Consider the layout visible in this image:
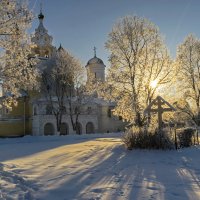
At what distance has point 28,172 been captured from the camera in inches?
369

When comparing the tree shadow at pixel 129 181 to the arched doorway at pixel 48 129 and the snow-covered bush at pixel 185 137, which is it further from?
the arched doorway at pixel 48 129

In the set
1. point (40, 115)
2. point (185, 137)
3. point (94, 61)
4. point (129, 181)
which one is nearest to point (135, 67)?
point (185, 137)

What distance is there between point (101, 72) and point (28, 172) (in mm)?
41634

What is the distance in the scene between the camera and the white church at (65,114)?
38844 mm

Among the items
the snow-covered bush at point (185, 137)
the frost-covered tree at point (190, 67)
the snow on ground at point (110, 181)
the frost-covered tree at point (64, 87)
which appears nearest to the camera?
the snow on ground at point (110, 181)

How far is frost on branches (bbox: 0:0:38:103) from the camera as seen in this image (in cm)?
1190

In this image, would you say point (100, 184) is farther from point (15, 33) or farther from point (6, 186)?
point (15, 33)

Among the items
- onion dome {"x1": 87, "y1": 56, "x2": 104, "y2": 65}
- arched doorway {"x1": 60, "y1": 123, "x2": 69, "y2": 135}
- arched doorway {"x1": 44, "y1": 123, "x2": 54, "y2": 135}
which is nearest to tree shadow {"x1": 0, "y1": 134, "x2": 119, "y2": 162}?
arched doorway {"x1": 44, "y1": 123, "x2": 54, "y2": 135}

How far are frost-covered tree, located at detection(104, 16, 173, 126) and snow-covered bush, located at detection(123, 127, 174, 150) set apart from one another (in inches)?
273

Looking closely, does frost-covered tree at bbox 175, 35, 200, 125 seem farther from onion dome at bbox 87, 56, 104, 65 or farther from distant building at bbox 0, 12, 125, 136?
onion dome at bbox 87, 56, 104, 65

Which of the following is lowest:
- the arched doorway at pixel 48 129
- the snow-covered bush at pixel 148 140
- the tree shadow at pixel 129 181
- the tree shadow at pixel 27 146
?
the tree shadow at pixel 129 181

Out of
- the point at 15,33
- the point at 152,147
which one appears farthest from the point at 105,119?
the point at 15,33

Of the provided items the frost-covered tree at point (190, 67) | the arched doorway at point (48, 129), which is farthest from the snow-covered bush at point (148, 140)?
the arched doorway at point (48, 129)

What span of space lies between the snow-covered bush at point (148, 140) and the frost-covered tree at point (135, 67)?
6927 millimetres
